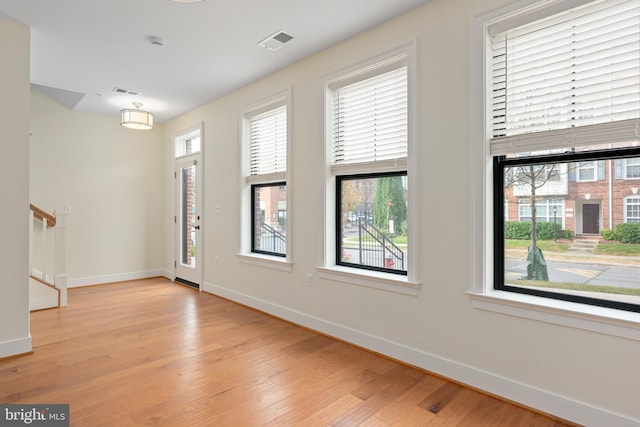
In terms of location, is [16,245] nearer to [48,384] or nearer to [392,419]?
[48,384]

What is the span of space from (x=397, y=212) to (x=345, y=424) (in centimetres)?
174

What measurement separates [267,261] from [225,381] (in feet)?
5.87

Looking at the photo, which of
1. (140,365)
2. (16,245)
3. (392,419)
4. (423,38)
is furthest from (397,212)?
(16,245)

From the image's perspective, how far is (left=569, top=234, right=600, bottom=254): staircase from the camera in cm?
220

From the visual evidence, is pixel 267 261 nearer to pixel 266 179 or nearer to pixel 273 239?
pixel 273 239

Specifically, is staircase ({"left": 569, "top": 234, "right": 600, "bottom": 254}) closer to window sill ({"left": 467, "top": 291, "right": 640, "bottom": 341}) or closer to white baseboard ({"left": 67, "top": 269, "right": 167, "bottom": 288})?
window sill ({"left": 467, "top": 291, "right": 640, "bottom": 341})

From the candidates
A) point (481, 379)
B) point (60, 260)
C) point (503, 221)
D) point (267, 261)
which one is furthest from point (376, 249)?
point (60, 260)

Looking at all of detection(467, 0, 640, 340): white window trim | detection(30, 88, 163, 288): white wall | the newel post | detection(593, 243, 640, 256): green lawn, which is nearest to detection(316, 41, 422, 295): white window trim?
detection(467, 0, 640, 340): white window trim

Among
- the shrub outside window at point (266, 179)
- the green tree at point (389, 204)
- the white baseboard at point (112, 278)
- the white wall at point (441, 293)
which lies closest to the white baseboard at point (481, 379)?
the white wall at point (441, 293)

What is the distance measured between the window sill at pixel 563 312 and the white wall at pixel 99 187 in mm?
5885

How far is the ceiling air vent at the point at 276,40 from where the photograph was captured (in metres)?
3.21

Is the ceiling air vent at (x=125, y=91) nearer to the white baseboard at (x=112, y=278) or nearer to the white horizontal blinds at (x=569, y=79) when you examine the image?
the white baseboard at (x=112, y=278)

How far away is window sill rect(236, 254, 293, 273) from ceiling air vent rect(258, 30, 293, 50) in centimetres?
225

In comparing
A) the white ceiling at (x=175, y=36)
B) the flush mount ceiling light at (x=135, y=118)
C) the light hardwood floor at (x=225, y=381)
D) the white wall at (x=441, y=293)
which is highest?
the white ceiling at (x=175, y=36)
